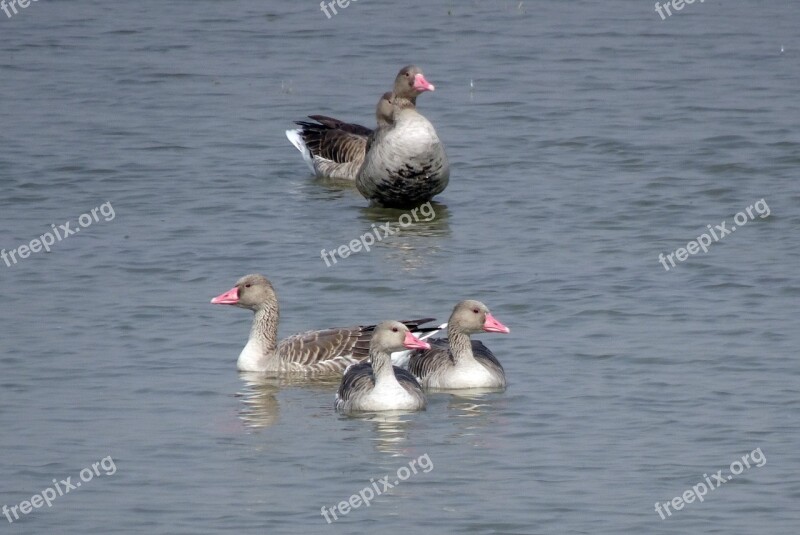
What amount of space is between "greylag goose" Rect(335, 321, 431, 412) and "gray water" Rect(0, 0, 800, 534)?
17cm

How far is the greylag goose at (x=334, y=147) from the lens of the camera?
23.1 m

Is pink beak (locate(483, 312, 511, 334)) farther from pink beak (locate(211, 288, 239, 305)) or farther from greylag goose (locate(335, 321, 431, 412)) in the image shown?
pink beak (locate(211, 288, 239, 305))

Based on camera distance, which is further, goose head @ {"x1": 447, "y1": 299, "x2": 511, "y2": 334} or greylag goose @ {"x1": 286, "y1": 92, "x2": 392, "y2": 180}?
greylag goose @ {"x1": 286, "y1": 92, "x2": 392, "y2": 180}

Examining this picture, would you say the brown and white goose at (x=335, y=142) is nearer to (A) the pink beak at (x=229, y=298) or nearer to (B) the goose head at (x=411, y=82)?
(B) the goose head at (x=411, y=82)

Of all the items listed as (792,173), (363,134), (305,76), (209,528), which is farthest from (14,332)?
(305,76)

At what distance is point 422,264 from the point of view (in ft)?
60.5

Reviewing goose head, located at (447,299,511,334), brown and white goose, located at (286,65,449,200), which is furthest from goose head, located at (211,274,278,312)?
brown and white goose, located at (286,65,449,200)

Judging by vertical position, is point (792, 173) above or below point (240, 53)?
below

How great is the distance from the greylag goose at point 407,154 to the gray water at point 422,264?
Answer: 0.46 m

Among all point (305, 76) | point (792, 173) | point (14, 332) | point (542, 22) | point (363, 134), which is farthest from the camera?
point (542, 22)

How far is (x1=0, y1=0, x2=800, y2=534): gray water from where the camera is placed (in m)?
12.0

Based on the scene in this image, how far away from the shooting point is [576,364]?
14.8m

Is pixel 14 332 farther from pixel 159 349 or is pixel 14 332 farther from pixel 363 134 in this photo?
pixel 363 134

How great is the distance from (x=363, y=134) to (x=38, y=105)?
604 cm
